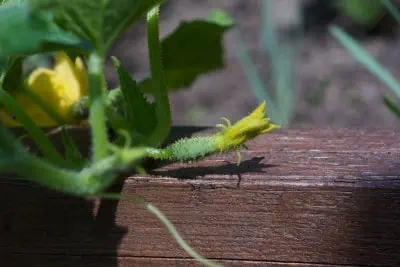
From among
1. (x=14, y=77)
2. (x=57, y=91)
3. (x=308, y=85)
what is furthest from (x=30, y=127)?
(x=308, y=85)

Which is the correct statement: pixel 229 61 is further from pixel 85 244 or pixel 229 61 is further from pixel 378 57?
pixel 85 244

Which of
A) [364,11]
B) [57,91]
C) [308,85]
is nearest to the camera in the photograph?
[57,91]

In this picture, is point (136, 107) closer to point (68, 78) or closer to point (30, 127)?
point (30, 127)

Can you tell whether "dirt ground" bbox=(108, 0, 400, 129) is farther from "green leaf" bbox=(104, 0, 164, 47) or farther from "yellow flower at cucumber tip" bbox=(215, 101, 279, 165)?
"green leaf" bbox=(104, 0, 164, 47)

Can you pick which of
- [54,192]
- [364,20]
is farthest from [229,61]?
[54,192]

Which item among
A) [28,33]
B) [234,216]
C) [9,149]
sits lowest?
[234,216]

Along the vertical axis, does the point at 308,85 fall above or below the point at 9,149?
below

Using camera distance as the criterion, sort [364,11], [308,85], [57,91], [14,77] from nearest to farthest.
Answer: [14,77] < [57,91] < [308,85] < [364,11]
